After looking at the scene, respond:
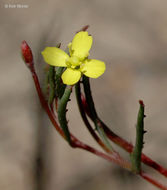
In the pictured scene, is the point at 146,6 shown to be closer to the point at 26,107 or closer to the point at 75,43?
the point at 26,107

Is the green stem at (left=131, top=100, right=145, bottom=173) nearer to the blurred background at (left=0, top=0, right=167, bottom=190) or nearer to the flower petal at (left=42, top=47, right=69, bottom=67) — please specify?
the flower petal at (left=42, top=47, right=69, bottom=67)

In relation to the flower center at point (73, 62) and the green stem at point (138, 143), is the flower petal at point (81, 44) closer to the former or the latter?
the flower center at point (73, 62)

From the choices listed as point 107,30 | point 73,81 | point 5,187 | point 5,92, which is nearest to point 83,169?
point 5,187

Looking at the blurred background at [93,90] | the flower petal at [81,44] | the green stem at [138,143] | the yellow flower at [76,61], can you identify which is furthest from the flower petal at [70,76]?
the blurred background at [93,90]

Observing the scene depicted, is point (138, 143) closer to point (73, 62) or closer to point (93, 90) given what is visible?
point (73, 62)

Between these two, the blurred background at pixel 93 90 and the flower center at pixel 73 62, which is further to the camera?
the blurred background at pixel 93 90

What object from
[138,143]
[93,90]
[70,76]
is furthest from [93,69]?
[93,90]

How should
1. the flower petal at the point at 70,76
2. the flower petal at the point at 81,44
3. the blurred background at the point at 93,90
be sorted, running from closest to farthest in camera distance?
the flower petal at the point at 70,76, the flower petal at the point at 81,44, the blurred background at the point at 93,90
